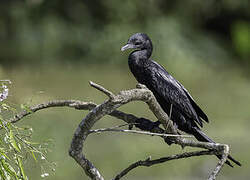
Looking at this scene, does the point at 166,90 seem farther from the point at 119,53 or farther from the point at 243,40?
the point at 243,40

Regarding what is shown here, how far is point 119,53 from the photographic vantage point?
795 centimetres

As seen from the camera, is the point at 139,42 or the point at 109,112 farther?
the point at 139,42

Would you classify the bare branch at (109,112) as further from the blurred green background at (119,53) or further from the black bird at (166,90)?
the blurred green background at (119,53)

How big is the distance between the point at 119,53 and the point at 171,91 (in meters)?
5.28

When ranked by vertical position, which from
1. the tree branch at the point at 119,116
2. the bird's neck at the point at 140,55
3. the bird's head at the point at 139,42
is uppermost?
the bird's head at the point at 139,42

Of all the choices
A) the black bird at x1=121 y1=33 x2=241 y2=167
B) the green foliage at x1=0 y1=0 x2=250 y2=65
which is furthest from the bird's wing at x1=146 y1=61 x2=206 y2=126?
the green foliage at x1=0 y1=0 x2=250 y2=65

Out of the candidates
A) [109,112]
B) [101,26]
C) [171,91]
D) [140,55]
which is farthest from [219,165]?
[101,26]

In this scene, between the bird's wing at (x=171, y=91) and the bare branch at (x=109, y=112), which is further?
the bird's wing at (x=171, y=91)

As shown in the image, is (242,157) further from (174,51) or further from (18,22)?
(18,22)

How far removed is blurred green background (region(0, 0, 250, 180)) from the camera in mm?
6516

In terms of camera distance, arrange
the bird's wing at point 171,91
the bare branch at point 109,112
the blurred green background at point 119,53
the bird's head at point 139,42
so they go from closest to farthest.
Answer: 1. the bare branch at point 109,112
2. the bird's wing at point 171,91
3. the bird's head at point 139,42
4. the blurred green background at point 119,53

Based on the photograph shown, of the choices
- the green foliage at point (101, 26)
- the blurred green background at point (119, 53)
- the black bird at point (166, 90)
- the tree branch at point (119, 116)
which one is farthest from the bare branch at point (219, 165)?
the green foliage at point (101, 26)

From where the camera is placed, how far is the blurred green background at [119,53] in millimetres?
6516

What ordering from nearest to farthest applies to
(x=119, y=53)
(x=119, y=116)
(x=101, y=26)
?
(x=119, y=116), (x=119, y=53), (x=101, y=26)
